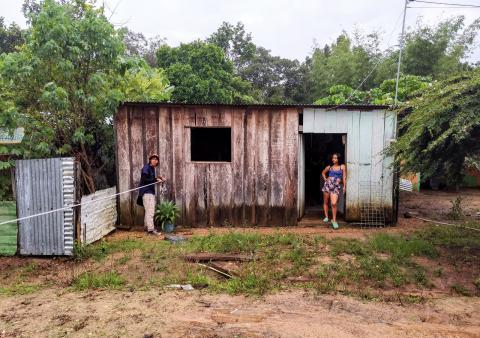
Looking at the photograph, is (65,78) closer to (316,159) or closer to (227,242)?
(227,242)

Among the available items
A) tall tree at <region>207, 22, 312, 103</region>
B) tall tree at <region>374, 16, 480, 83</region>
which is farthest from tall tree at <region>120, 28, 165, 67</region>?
tall tree at <region>374, 16, 480, 83</region>

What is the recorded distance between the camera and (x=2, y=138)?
29.6ft

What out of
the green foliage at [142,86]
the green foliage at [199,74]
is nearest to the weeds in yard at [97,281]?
the green foliage at [142,86]

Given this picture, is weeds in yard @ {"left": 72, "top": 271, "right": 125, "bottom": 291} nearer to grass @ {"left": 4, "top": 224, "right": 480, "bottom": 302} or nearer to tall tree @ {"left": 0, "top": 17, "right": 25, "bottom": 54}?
grass @ {"left": 4, "top": 224, "right": 480, "bottom": 302}

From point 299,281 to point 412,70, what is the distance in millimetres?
17498

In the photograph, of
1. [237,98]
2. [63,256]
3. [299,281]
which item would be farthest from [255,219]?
[237,98]

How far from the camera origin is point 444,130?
6059 mm

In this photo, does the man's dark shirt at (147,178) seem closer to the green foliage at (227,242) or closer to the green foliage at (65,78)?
the green foliage at (65,78)

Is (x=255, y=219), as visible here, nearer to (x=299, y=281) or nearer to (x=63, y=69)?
(x=299, y=281)

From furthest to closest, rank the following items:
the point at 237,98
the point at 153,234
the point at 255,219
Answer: the point at 237,98 → the point at 255,219 → the point at 153,234

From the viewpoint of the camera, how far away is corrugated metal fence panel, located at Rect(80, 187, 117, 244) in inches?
279

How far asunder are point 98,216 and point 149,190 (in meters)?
1.16

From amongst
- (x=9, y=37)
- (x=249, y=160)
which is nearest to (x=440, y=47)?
(x=249, y=160)

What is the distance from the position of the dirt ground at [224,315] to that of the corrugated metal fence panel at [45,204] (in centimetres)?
103
